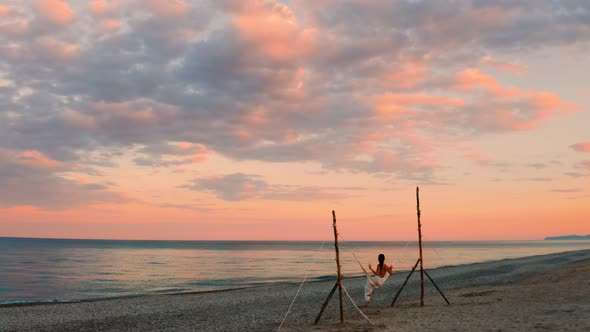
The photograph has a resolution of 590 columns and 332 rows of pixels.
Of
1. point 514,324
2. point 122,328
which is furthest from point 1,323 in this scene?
point 514,324

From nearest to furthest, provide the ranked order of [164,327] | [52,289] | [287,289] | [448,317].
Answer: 1. [448,317]
2. [164,327]
3. [287,289]
4. [52,289]

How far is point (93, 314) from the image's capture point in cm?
2369

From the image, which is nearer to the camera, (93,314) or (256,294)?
(93,314)

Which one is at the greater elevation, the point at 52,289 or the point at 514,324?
the point at 514,324

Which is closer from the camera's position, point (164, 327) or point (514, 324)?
point (514, 324)

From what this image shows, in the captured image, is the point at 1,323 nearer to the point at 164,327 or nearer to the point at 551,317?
the point at 164,327

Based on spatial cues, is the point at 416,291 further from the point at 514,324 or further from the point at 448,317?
the point at 514,324

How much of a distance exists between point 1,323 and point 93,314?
4120mm

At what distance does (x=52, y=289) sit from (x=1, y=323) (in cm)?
2063

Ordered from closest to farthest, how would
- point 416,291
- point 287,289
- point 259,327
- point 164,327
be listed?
point 259,327
point 164,327
point 416,291
point 287,289

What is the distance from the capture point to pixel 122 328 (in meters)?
19.6

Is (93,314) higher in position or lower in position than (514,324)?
lower

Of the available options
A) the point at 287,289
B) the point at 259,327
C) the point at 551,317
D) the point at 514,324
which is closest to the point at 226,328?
the point at 259,327

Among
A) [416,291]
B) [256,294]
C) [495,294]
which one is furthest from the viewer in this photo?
[256,294]
